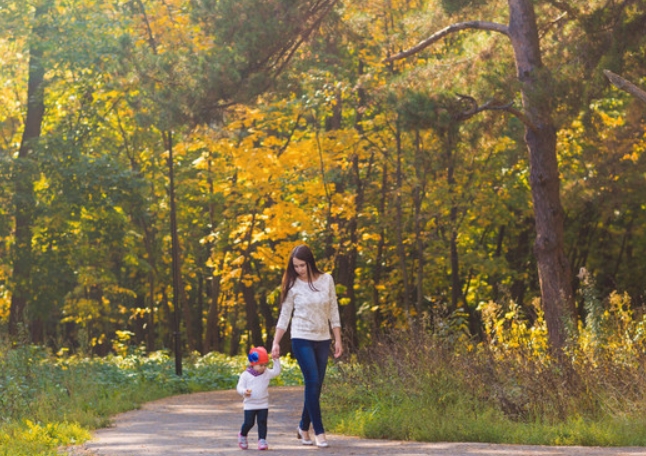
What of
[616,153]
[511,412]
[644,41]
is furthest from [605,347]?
[616,153]

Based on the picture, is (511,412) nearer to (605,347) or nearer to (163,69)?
(605,347)

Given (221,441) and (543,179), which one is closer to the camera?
(221,441)

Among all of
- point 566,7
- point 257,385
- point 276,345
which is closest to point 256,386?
point 257,385

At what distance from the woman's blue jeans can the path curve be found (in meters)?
0.31

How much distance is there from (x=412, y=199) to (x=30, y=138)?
400 inches

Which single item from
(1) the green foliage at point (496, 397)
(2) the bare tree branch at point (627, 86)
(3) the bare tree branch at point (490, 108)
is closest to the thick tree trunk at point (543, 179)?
(3) the bare tree branch at point (490, 108)

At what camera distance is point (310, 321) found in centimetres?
930

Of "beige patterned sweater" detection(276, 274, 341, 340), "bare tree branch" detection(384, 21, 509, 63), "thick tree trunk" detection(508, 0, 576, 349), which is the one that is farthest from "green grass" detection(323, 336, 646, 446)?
"bare tree branch" detection(384, 21, 509, 63)

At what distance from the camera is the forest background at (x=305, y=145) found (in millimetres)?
16453

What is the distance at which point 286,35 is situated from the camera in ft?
55.7

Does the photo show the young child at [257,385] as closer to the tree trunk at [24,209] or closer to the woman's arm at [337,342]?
the woman's arm at [337,342]

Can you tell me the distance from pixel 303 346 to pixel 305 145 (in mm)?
14657

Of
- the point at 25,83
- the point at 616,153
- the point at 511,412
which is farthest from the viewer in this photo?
the point at 25,83

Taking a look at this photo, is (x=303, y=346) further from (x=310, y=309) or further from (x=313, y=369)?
(x=310, y=309)
